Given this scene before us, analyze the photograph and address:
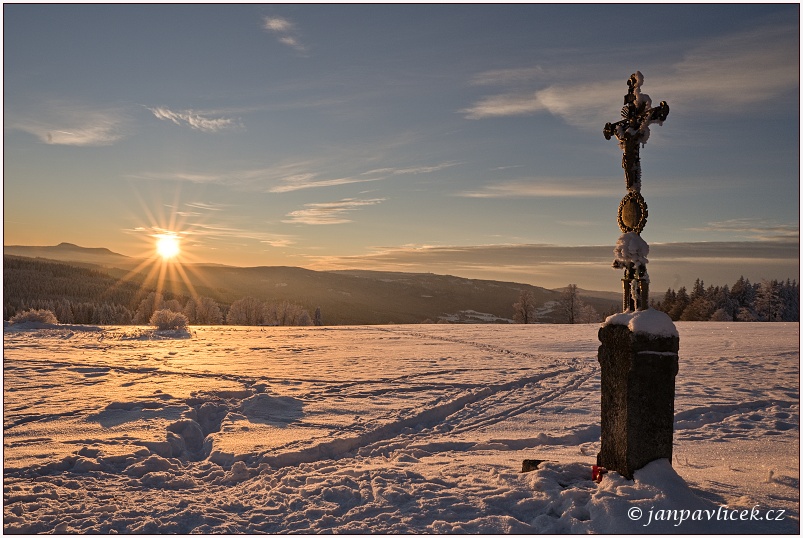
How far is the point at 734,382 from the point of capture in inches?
515

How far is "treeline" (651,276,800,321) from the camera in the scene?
49.7 meters

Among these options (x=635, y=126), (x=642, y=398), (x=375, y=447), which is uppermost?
(x=635, y=126)

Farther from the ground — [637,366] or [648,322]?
[648,322]

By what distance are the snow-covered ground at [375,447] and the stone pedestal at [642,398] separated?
9.7 inches

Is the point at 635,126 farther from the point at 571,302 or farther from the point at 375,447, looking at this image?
the point at 571,302

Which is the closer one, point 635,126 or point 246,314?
point 635,126

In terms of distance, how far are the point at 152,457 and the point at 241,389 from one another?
5.04 metres

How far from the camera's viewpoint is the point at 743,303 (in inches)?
2119

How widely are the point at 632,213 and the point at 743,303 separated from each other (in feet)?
188

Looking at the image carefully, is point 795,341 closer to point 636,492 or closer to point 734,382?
point 734,382

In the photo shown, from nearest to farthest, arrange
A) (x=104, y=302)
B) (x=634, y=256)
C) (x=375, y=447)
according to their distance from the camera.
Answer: (x=634, y=256) < (x=375, y=447) < (x=104, y=302)

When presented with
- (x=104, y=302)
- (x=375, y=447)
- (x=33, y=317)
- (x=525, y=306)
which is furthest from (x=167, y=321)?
(x=104, y=302)

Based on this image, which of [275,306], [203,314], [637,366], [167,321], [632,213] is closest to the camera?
[637,366]

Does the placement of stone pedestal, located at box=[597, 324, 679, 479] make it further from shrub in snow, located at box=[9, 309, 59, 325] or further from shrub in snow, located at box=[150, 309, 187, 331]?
shrub in snow, located at box=[9, 309, 59, 325]
